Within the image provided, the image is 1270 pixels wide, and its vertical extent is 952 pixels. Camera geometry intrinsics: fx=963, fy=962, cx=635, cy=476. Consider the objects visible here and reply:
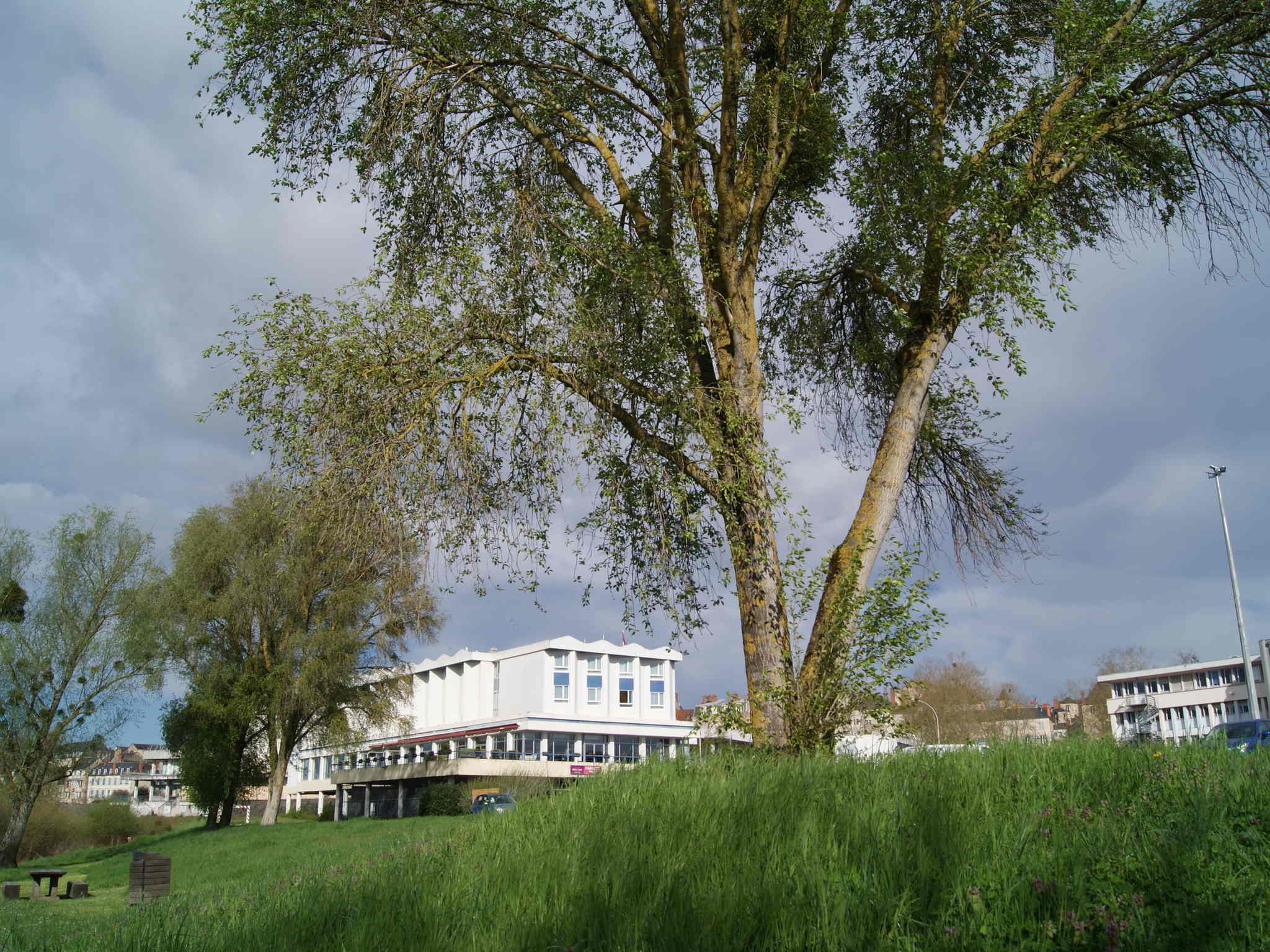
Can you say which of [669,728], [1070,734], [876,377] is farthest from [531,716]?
[1070,734]

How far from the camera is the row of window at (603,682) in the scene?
69.9m

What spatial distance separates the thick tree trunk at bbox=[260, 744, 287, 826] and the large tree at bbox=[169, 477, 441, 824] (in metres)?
0.08

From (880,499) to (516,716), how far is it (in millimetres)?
56612

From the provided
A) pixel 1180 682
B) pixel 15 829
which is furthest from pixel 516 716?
pixel 1180 682

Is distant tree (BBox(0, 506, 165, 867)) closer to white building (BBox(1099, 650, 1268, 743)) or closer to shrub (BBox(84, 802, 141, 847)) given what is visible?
shrub (BBox(84, 802, 141, 847))

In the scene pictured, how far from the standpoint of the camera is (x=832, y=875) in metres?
4.75

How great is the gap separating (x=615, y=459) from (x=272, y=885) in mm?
5512

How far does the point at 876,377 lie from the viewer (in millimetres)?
14609

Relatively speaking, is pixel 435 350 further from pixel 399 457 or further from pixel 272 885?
pixel 272 885

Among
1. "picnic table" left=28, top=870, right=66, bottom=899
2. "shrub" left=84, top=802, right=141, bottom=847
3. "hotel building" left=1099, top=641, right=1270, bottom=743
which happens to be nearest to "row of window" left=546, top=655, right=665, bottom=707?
"shrub" left=84, top=802, right=141, bottom=847

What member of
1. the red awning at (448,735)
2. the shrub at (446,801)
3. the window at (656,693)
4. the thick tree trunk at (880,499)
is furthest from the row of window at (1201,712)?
the thick tree trunk at (880,499)

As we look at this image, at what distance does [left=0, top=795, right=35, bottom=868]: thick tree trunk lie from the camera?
36969 mm

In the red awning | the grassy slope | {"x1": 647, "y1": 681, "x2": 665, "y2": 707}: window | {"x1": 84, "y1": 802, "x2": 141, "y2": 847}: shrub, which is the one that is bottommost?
{"x1": 84, "y1": 802, "x2": 141, "y2": 847}: shrub

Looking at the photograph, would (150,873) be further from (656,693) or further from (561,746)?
(656,693)
